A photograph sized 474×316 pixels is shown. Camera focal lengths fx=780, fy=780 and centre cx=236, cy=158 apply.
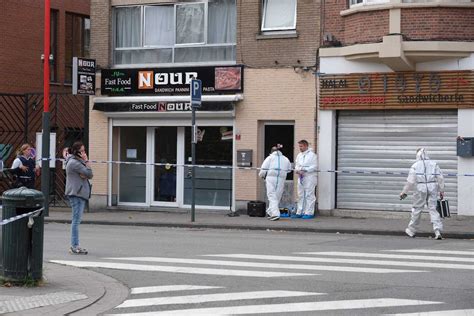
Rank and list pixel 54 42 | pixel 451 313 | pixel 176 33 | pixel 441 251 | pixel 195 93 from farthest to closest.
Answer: pixel 54 42, pixel 176 33, pixel 195 93, pixel 441 251, pixel 451 313

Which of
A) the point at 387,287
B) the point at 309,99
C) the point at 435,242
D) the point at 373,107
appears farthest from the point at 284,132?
the point at 387,287

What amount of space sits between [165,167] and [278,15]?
17.7 feet

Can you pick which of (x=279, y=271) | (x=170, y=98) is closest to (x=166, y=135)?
(x=170, y=98)

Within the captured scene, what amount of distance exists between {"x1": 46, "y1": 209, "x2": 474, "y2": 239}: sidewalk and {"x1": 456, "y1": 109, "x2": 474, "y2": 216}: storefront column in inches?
10.5

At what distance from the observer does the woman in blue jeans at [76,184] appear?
12.8 metres

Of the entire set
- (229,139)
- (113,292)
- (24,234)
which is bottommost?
(113,292)

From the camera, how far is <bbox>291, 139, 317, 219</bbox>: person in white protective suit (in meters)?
19.7

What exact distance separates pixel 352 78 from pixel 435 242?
5.95m

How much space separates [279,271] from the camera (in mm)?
11039

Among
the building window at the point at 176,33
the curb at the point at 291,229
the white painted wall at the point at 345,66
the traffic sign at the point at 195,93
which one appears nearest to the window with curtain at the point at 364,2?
the white painted wall at the point at 345,66

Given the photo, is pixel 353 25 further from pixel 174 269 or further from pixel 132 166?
pixel 174 269

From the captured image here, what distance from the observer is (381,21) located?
18.8m

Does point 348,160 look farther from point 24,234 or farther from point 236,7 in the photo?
point 24,234

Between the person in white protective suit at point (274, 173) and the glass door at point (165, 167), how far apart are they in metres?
3.65
